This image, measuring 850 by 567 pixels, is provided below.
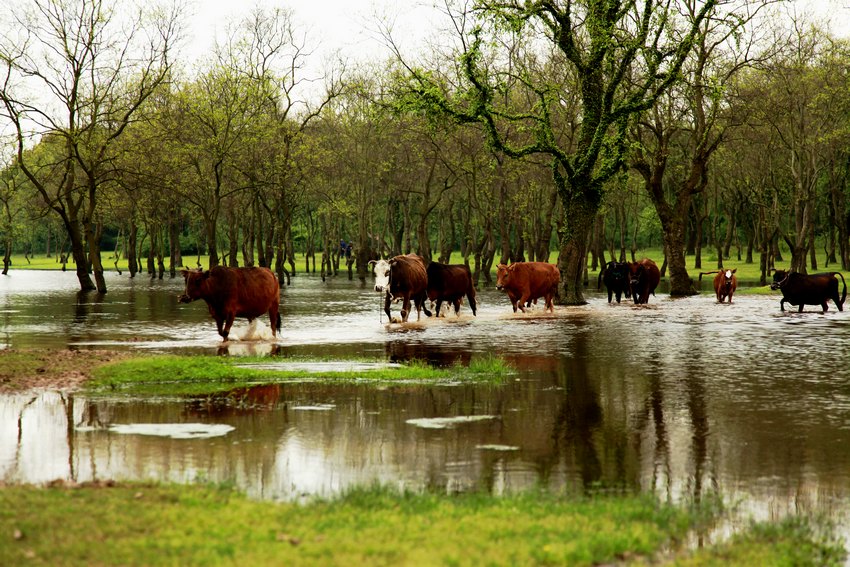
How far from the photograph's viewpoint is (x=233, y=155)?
6600 centimetres

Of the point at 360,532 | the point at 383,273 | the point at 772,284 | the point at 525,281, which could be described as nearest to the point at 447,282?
the point at 383,273

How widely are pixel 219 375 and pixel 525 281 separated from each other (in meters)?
19.4

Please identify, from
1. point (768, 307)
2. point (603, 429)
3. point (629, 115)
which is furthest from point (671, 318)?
point (603, 429)

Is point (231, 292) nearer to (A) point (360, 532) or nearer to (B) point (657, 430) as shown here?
(B) point (657, 430)

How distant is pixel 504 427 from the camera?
12.3 m

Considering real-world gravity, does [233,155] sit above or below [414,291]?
above

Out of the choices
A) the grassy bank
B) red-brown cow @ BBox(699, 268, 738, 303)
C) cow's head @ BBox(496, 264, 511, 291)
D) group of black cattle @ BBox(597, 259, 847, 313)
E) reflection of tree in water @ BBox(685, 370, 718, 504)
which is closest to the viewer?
the grassy bank

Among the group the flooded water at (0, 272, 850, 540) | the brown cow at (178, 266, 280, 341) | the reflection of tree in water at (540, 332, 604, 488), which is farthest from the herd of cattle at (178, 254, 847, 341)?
the reflection of tree in water at (540, 332, 604, 488)

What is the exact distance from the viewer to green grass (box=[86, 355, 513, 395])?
15.8 meters

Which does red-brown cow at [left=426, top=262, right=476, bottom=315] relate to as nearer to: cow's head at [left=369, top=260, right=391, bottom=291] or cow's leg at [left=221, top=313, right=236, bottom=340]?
cow's head at [left=369, top=260, right=391, bottom=291]

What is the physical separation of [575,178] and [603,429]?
28356 mm

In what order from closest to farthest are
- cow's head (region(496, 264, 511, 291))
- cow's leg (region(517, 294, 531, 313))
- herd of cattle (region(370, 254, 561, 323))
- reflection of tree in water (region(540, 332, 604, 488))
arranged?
reflection of tree in water (region(540, 332, 604, 488)) < herd of cattle (region(370, 254, 561, 323)) < cow's head (region(496, 264, 511, 291)) < cow's leg (region(517, 294, 531, 313))

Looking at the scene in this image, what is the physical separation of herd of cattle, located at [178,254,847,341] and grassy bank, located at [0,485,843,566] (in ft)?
49.6

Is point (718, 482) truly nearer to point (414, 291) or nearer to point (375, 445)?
point (375, 445)
